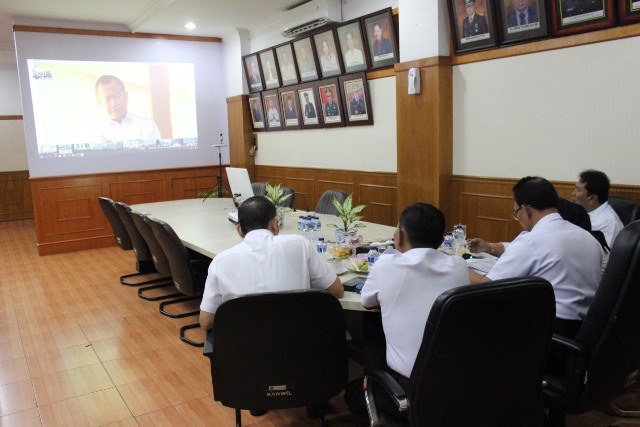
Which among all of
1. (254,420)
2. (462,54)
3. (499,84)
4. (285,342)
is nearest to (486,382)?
(285,342)

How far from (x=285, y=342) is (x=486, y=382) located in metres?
0.71

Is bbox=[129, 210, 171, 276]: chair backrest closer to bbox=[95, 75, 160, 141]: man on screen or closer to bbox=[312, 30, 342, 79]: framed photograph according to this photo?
bbox=[312, 30, 342, 79]: framed photograph

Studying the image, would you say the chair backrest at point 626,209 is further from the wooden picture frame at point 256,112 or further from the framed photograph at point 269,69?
the wooden picture frame at point 256,112

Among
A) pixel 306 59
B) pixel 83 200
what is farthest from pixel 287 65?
pixel 83 200

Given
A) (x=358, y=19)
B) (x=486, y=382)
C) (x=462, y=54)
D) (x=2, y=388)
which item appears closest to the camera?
(x=486, y=382)

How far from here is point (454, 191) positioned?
15.0ft

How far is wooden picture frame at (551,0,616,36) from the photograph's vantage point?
330 centimetres

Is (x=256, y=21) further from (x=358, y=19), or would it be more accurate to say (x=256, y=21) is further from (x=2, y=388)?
(x=2, y=388)

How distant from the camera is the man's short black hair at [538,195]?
2100 millimetres

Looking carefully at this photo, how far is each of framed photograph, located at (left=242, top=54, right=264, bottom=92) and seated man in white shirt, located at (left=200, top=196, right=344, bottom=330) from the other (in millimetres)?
5286

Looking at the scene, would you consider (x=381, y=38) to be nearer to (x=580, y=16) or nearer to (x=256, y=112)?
(x=580, y=16)

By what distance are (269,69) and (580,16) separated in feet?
13.9

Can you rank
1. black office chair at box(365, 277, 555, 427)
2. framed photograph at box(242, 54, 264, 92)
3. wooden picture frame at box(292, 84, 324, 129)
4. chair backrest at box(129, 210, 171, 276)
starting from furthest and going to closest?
framed photograph at box(242, 54, 264, 92) → wooden picture frame at box(292, 84, 324, 129) → chair backrest at box(129, 210, 171, 276) → black office chair at box(365, 277, 555, 427)

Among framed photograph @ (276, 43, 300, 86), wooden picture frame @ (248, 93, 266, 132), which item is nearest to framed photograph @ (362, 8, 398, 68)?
framed photograph @ (276, 43, 300, 86)
